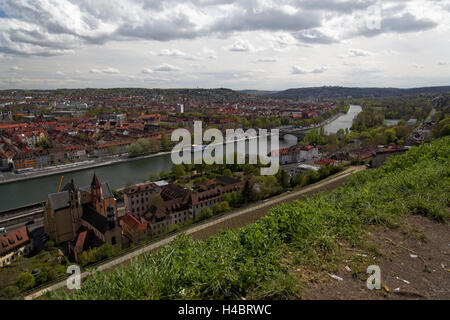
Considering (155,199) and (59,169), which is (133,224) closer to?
(155,199)

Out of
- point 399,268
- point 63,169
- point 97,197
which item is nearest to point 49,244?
point 97,197

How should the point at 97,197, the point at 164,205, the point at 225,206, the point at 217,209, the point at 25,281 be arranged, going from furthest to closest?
1. the point at 225,206
2. the point at 217,209
3. the point at 164,205
4. the point at 97,197
5. the point at 25,281

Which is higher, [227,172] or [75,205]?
[75,205]

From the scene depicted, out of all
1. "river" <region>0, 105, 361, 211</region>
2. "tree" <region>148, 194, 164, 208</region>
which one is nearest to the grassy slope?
"tree" <region>148, 194, 164, 208</region>

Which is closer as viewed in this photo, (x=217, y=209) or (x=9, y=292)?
(x=9, y=292)

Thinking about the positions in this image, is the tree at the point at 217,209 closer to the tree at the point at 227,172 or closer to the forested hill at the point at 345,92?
the tree at the point at 227,172

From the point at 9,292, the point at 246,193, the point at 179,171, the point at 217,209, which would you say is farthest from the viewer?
the point at 179,171
